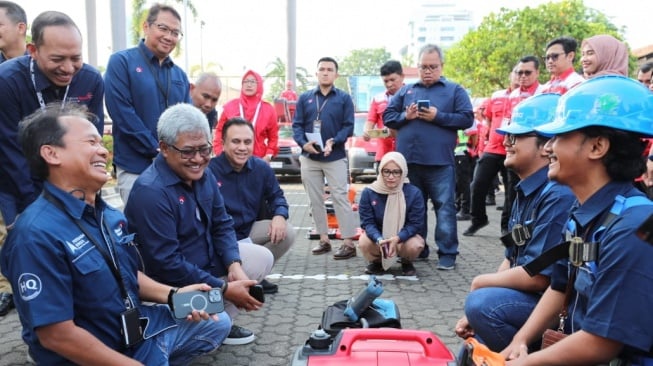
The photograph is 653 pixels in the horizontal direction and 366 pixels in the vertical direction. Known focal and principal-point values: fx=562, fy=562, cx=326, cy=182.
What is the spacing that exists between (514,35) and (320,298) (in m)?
28.7

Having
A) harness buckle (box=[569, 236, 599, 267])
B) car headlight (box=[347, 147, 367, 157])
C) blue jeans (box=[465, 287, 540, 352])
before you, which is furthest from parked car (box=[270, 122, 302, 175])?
harness buckle (box=[569, 236, 599, 267])

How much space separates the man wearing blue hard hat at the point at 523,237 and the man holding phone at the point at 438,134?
7.48 ft

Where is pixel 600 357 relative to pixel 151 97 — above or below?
below

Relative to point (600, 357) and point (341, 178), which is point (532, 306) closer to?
point (600, 357)

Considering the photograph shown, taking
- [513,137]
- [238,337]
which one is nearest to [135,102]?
[238,337]

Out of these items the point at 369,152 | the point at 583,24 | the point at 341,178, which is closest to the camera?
the point at 341,178

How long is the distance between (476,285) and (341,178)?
341 cm

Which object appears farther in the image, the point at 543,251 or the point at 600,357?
the point at 543,251

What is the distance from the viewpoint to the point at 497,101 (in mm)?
7125

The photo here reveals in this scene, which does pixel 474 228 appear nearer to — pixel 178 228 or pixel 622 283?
pixel 178 228

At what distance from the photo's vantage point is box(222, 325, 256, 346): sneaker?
358cm

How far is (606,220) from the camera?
6.02 ft

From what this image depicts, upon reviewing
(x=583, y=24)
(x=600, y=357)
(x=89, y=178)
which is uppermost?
(x=583, y=24)

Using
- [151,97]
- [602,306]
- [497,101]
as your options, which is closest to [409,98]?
[497,101]
